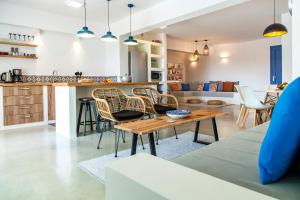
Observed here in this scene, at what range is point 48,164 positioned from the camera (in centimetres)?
253

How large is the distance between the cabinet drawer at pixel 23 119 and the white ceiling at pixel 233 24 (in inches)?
189

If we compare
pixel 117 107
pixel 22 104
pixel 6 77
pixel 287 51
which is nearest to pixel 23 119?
pixel 22 104

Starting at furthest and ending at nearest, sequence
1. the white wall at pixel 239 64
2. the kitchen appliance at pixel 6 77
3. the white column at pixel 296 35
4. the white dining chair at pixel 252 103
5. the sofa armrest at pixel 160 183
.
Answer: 1. the white wall at pixel 239 64
2. the kitchen appliance at pixel 6 77
3. the white dining chair at pixel 252 103
4. the white column at pixel 296 35
5. the sofa armrest at pixel 160 183

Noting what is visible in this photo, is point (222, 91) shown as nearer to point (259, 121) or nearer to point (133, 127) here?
point (259, 121)

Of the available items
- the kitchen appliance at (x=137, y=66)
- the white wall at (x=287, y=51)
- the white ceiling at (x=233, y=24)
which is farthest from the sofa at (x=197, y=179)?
the kitchen appliance at (x=137, y=66)

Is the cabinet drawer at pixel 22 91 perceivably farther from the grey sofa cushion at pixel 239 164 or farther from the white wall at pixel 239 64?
the white wall at pixel 239 64

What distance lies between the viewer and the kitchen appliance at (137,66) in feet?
22.9

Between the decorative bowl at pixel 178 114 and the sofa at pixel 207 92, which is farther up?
the sofa at pixel 207 92

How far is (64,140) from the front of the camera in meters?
3.63

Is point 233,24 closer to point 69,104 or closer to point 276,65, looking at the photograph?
point 276,65

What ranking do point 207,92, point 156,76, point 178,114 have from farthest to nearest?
point 207,92 < point 156,76 < point 178,114

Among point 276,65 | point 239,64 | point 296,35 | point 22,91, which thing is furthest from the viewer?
point 239,64

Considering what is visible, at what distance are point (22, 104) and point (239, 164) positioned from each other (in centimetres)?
505

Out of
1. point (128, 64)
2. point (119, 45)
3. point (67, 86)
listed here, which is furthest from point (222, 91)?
point (67, 86)
